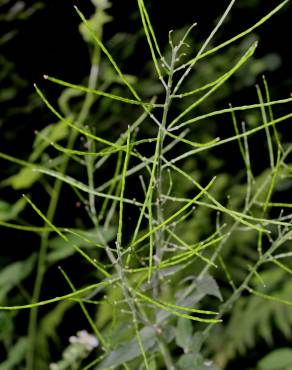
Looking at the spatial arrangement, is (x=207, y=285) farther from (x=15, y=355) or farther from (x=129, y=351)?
(x=15, y=355)

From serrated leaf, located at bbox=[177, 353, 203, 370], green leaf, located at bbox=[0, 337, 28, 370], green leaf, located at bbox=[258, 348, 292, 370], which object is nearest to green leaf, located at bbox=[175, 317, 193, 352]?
serrated leaf, located at bbox=[177, 353, 203, 370]

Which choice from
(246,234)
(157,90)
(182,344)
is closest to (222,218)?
(246,234)

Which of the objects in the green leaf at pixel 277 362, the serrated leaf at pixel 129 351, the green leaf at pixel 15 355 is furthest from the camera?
the green leaf at pixel 15 355

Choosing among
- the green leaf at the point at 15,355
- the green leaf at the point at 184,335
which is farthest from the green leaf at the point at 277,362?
the green leaf at the point at 15,355

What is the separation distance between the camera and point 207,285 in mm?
980

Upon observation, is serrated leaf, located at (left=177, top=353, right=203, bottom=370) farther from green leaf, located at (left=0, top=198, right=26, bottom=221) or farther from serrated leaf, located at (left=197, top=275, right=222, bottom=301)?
green leaf, located at (left=0, top=198, right=26, bottom=221)

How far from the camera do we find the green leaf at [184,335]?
38.8 inches

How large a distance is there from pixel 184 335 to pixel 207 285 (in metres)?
0.08

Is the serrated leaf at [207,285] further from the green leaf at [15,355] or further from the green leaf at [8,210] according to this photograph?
the green leaf at [15,355]

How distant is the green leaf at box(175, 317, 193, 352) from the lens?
99 cm

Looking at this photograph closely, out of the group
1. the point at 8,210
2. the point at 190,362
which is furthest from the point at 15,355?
the point at 190,362

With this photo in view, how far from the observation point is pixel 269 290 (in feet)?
5.69

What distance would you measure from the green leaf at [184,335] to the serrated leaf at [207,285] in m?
0.06

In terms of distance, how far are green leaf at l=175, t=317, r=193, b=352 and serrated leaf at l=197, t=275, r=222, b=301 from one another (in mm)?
59
